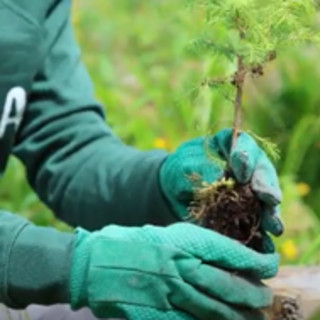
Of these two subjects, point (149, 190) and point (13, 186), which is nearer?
point (149, 190)

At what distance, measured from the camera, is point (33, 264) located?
7.09 feet

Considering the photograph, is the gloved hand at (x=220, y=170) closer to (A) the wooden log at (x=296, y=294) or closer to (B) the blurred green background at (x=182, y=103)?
(A) the wooden log at (x=296, y=294)

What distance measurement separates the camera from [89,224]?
8.95 feet

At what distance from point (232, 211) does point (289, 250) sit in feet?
4.02

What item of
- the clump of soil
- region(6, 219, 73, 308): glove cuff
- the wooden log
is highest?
the clump of soil

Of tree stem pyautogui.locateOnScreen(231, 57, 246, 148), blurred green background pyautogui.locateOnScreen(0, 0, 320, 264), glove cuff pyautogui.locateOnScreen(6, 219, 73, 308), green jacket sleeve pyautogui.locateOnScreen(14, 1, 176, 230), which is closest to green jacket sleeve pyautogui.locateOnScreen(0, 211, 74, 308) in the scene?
glove cuff pyautogui.locateOnScreen(6, 219, 73, 308)

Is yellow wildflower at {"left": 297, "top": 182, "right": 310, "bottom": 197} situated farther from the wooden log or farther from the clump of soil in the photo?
the clump of soil

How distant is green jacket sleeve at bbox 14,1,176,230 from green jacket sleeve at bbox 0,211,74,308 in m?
0.48

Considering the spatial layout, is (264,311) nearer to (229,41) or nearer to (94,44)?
(229,41)

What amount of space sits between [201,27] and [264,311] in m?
1.98

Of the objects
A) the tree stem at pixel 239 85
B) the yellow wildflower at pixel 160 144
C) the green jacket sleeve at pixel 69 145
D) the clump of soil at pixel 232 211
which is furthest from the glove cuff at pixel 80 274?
the yellow wildflower at pixel 160 144

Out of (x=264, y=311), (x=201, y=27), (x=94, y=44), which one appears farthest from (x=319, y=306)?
(x=94, y=44)

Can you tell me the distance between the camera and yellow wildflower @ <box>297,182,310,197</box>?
144 inches

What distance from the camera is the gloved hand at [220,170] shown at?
6.92ft
